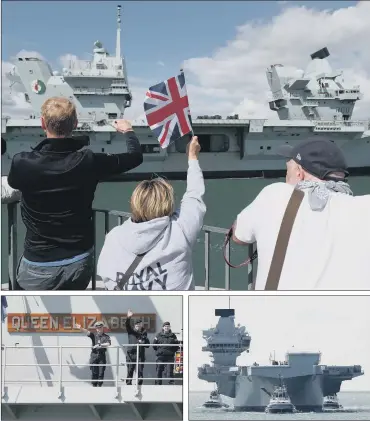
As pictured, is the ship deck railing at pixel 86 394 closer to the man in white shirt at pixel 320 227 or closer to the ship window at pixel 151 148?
the man in white shirt at pixel 320 227

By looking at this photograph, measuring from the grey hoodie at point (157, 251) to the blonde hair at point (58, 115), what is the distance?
1.01ft

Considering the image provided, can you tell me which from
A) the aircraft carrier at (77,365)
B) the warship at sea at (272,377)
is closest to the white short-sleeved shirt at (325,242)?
the warship at sea at (272,377)

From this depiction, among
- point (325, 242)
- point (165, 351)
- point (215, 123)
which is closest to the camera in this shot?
point (325, 242)

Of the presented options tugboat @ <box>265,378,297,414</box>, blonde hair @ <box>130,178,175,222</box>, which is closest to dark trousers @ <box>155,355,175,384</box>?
tugboat @ <box>265,378,297,414</box>

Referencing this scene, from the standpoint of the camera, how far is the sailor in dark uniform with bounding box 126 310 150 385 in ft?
4.42

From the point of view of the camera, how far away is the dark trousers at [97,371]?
1.35 metres

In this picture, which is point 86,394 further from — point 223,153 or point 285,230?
point 223,153

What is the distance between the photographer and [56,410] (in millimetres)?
1338

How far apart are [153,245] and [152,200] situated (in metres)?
0.11

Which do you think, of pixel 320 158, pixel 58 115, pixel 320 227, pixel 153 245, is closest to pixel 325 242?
pixel 320 227

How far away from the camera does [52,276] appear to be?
1486mm

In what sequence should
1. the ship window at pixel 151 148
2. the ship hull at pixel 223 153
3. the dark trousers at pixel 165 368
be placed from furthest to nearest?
the ship window at pixel 151 148 < the ship hull at pixel 223 153 < the dark trousers at pixel 165 368

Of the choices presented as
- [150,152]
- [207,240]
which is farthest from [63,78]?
[207,240]

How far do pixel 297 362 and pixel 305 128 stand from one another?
23076 millimetres
